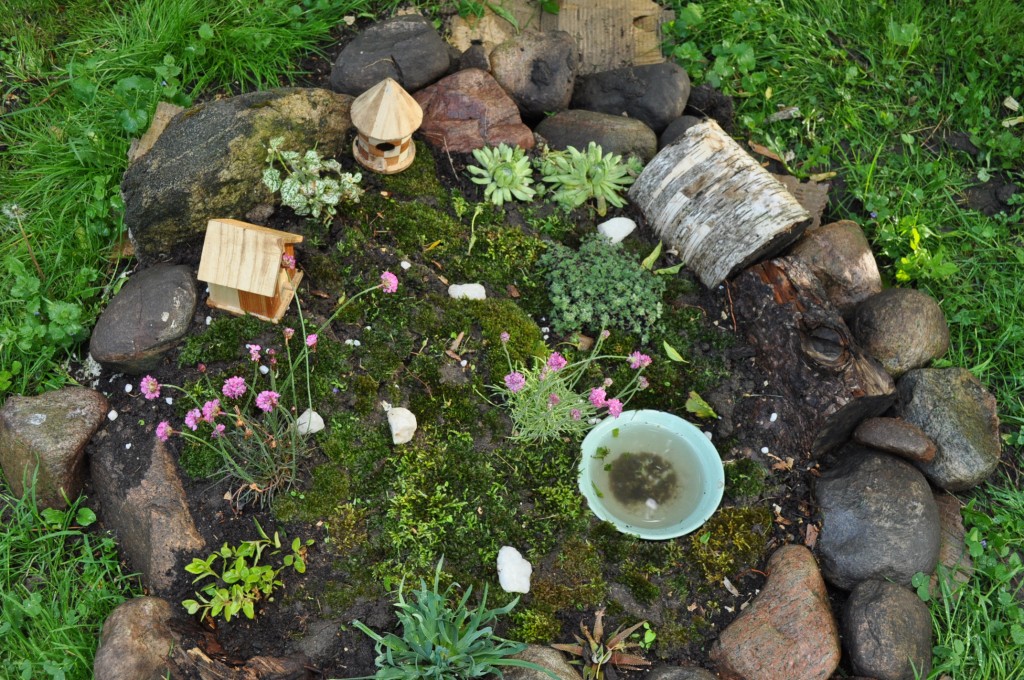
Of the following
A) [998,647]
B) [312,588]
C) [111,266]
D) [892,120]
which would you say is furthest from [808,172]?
[111,266]

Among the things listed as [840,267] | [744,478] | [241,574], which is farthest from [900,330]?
[241,574]

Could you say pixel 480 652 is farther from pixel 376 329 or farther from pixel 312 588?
pixel 376 329

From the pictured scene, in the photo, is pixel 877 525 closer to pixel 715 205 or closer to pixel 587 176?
pixel 715 205

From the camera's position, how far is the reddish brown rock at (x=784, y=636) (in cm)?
341

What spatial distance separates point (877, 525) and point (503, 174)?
8.63ft

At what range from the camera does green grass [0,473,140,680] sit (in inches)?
132

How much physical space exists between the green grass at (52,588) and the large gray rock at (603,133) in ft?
10.7

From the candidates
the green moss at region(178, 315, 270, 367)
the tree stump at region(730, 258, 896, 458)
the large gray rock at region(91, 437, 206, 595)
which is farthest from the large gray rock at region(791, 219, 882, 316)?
the large gray rock at region(91, 437, 206, 595)

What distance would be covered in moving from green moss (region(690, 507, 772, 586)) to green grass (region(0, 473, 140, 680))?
2621 millimetres

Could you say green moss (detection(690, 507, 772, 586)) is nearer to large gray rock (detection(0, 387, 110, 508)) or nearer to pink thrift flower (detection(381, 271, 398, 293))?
pink thrift flower (detection(381, 271, 398, 293))

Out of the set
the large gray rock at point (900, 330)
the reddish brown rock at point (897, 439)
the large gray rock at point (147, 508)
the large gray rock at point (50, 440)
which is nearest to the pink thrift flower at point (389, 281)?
the large gray rock at point (147, 508)

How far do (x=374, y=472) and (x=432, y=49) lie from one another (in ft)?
8.61

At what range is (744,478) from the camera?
12.7ft

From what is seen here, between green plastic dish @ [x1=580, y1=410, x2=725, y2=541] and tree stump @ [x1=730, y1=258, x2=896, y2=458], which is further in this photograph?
tree stump @ [x1=730, y1=258, x2=896, y2=458]
